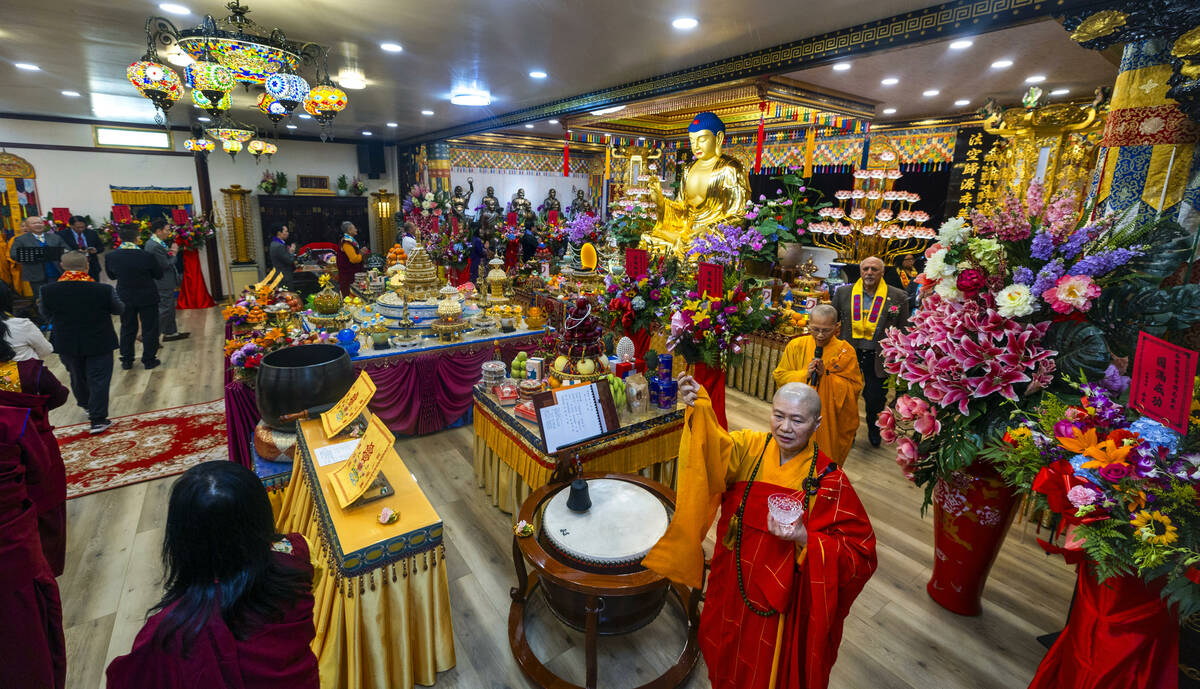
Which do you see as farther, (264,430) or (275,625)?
(264,430)

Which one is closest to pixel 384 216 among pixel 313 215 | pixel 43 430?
pixel 313 215

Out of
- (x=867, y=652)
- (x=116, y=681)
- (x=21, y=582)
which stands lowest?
(x=867, y=652)

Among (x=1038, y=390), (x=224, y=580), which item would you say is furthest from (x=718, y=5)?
(x=224, y=580)

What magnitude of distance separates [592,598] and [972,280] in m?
1.88

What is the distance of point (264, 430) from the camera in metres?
2.52

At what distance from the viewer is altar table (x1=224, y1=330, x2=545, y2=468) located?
3.95 meters

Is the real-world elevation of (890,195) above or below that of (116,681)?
above

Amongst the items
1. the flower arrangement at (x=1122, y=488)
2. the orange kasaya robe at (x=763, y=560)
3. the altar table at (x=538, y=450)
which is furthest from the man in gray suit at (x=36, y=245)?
the flower arrangement at (x=1122, y=488)

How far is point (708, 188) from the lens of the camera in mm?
6531

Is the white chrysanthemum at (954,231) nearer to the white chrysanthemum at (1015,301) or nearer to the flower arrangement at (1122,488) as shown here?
the white chrysanthemum at (1015,301)

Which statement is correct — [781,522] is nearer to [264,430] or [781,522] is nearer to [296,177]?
[264,430]

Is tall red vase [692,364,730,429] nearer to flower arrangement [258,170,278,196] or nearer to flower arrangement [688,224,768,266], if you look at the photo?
flower arrangement [688,224,768,266]

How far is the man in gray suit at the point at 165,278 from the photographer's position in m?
5.90

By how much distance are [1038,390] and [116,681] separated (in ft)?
9.26
